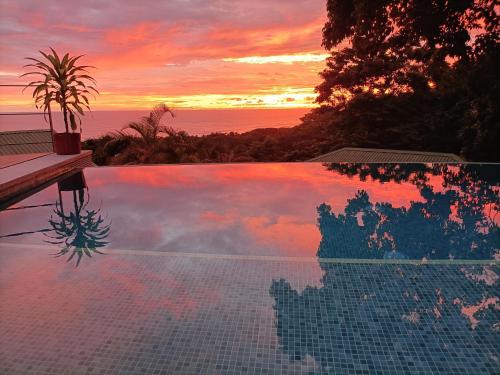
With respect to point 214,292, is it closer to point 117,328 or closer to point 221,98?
point 117,328

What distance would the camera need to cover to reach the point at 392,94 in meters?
14.1

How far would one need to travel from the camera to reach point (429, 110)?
43.9ft

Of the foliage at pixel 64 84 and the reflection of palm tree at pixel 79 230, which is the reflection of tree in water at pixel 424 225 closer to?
the reflection of palm tree at pixel 79 230

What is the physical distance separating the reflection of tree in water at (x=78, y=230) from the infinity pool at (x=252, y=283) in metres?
0.03

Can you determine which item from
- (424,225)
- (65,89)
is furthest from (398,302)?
(65,89)

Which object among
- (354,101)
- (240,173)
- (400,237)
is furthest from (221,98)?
(400,237)

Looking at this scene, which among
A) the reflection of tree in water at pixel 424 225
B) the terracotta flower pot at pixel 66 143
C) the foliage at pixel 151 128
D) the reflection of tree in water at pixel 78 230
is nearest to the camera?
the reflection of tree in water at pixel 424 225

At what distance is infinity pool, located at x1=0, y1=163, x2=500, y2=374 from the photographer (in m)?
2.68

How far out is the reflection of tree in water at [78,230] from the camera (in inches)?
186

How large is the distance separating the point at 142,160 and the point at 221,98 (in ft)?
32.4

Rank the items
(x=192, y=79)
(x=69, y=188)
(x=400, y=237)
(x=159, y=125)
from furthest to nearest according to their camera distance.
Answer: (x=192, y=79), (x=159, y=125), (x=69, y=188), (x=400, y=237)

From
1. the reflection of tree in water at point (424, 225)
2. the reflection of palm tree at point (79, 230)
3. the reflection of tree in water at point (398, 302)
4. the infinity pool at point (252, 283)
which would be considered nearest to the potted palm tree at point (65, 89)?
the infinity pool at point (252, 283)

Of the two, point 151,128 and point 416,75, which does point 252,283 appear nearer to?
point 151,128

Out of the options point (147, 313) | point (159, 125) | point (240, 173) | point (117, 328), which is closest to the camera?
point (117, 328)
